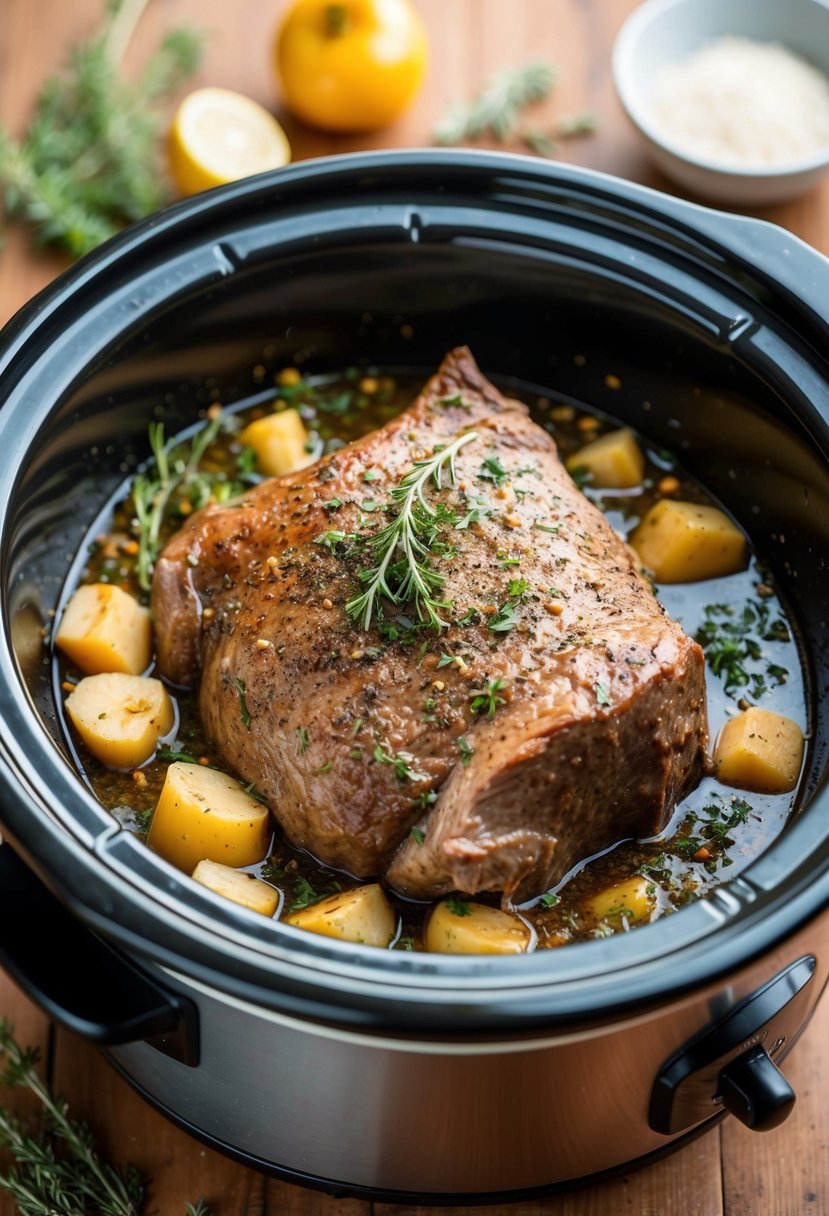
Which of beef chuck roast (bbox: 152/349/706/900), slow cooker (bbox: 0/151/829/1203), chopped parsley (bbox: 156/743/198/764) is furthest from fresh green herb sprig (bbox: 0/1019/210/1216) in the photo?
beef chuck roast (bbox: 152/349/706/900)

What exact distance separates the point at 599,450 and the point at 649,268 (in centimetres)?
45

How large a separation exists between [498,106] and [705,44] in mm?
676

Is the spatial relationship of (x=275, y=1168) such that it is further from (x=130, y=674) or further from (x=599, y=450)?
(x=599, y=450)

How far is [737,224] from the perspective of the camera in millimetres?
2814

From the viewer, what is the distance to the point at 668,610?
2959mm

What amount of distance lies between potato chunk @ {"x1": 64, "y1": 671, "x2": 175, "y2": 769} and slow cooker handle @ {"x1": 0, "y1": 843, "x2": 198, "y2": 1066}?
483 mm

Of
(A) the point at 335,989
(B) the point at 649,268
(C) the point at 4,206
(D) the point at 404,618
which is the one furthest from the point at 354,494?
(C) the point at 4,206

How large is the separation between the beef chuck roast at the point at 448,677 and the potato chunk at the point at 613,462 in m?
0.38

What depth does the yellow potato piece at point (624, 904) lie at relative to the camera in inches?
95.8

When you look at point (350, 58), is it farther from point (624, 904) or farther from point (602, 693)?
point (624, 904)

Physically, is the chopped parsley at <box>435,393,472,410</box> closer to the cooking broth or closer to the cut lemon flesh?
the cooking broth

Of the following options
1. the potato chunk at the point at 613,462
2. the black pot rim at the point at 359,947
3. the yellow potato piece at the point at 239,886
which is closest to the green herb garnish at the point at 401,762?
the yellow potato piece at the point at 239,886

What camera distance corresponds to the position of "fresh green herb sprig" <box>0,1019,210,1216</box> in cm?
250

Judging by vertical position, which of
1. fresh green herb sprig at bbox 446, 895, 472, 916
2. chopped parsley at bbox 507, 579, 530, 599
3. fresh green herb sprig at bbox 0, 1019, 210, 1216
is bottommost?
fresh green herb sprig at bbox 0, 1019, 210, 1216
